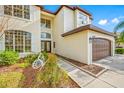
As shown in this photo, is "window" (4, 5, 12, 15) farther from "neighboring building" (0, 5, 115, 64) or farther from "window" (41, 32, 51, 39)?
"window" (41, 32, 51, 39)

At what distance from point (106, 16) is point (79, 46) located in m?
5.27

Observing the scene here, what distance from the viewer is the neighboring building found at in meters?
10.8

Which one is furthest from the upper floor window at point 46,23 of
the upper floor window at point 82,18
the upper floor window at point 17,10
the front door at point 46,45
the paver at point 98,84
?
the paver at point 98,84

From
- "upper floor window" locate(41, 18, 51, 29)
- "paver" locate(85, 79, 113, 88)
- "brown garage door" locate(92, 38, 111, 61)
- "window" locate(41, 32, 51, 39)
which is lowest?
"paver" locate(85, 79, 113, 88)

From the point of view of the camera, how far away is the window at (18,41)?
37.3 ft

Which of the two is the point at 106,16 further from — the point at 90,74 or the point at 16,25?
the point at 16,25

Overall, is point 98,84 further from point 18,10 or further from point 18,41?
point 18,10

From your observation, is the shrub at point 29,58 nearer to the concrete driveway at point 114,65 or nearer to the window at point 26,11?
the window at point 26,11

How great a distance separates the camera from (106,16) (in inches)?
526

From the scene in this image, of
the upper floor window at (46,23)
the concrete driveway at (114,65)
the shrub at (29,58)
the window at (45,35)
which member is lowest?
the concrete driveway at (114,65)

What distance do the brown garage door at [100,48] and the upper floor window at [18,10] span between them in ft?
25.5

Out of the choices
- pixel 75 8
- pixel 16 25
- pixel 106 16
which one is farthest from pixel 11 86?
pixel 75 8

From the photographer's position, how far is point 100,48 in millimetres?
13078

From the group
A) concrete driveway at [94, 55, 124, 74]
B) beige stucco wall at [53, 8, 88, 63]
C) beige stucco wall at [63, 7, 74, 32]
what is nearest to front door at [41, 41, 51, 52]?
beige stucco wall at [53, 8, 88, 63]
